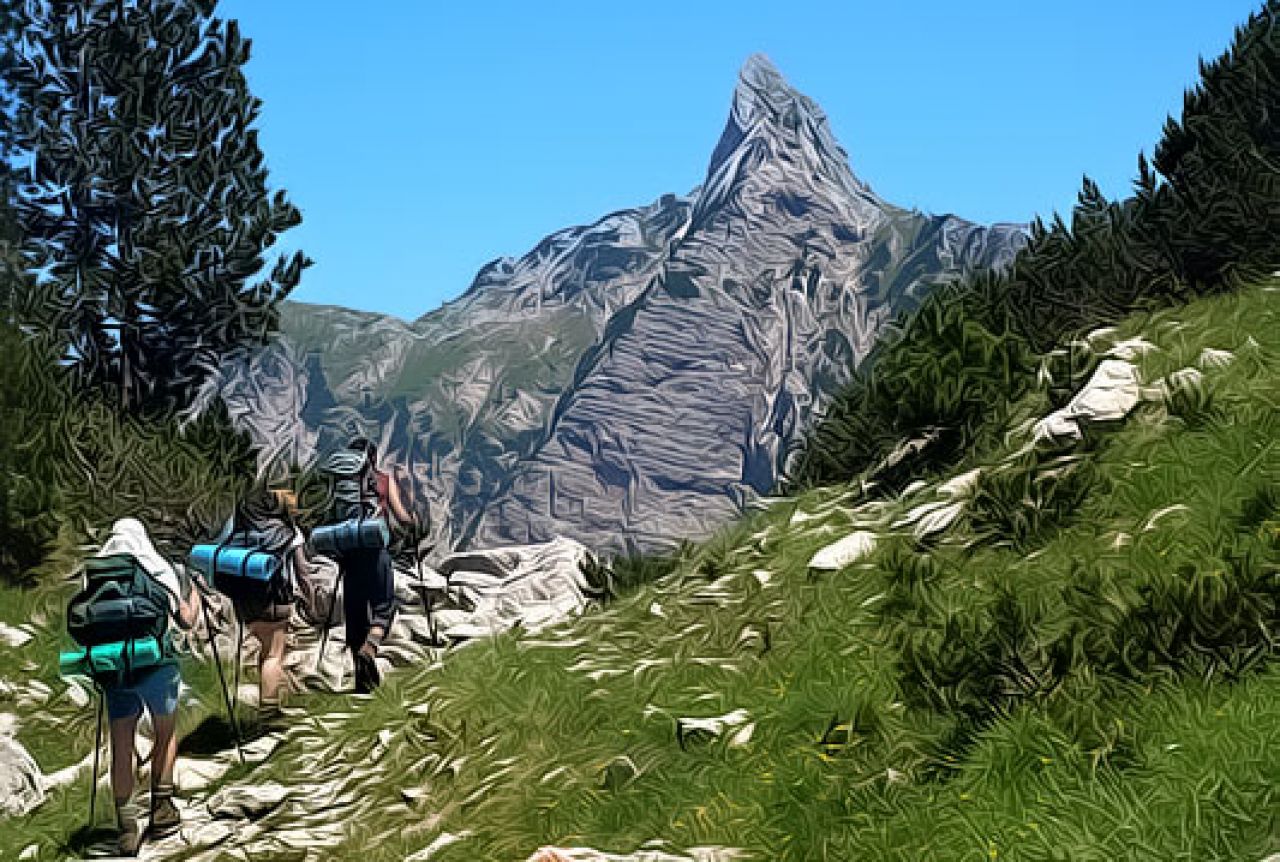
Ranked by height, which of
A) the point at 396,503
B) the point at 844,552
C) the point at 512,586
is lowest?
the point at 512,586

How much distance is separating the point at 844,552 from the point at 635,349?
94983 millimetres

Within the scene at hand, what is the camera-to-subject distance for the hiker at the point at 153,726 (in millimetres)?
11039

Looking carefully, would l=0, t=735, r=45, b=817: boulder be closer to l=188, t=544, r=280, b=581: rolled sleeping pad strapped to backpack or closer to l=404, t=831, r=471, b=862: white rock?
l=188, t=544, r=280, b=581: rolled sleeping pad strapped to backpack

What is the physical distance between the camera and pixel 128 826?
1150 cm

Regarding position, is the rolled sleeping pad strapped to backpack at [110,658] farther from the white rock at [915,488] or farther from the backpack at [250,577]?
the white rock at [915,488]

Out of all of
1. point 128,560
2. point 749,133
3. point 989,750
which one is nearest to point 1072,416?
point 989,750

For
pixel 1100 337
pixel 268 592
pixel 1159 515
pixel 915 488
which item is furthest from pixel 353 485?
pixel 1159 515

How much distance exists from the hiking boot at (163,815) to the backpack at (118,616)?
113 cm

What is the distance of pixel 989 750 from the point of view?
7660 mm

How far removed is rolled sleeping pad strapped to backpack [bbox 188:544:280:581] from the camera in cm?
1307

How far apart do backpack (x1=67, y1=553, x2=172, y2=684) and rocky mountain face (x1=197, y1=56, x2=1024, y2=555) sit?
74890 mm

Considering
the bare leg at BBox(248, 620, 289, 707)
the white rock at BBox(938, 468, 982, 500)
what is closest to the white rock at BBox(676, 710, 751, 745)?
the white rock at BBox(938, 468, 982, 500)

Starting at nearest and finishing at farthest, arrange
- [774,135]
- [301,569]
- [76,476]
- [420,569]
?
1. [420,569]
2. [301,569]
3. [76,476]
4. [774,135]

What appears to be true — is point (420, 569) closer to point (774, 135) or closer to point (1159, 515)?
point (1159, 515)
